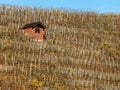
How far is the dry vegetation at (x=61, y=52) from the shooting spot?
51.0m

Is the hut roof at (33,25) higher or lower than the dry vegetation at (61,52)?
higher

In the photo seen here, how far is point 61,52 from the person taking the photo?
63.1m

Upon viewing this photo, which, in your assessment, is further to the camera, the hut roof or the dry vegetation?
the hut roof

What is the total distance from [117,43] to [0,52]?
24679 mm

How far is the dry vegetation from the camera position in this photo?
51.0 m

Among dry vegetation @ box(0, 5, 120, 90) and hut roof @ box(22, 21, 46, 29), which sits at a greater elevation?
hut roof @ box(22, 21, 46, 29)

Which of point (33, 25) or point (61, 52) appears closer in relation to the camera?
point (61, 52)

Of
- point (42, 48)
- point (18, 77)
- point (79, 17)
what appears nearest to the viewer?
point (18, 77)

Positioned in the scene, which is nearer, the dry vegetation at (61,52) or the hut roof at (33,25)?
the dry vegetation at (61,52)

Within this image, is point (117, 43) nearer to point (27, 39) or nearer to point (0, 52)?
point (27, 39)

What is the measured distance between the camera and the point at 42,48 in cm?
6281

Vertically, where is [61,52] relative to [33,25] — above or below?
below

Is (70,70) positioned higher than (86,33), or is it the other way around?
(86,33)

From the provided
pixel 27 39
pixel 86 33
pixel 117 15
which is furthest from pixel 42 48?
pixel 117 15
